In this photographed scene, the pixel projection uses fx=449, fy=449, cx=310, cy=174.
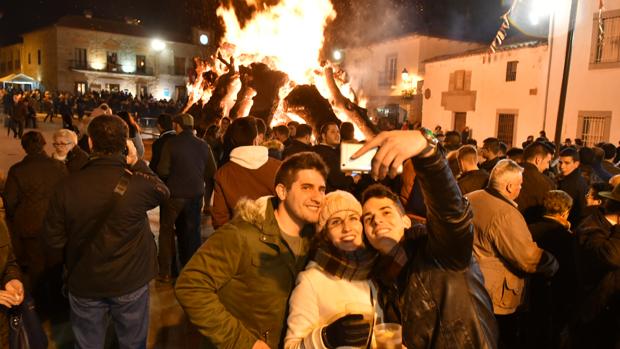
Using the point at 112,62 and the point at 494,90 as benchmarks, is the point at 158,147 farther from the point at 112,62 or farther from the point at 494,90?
the point at 112,62

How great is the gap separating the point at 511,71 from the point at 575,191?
60.5 ft

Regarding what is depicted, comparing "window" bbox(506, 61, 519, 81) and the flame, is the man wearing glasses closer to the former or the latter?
the flame

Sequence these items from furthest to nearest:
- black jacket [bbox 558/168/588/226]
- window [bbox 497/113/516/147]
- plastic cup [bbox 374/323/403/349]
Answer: window [bbox 497/113/516/147]
black jacket [bbox 558/168/588/226]
plastic cup [bbox 374/323/403/349]

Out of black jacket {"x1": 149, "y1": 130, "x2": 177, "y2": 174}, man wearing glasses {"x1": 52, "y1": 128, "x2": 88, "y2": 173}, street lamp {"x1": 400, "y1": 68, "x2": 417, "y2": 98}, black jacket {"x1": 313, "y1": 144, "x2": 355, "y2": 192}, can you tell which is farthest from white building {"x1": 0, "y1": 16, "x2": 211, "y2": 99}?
black jacket {"x1": 313, "y1": 144, "x2": 355, "y2": 192}

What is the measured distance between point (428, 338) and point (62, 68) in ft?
188

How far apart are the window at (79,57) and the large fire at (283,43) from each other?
123 ft

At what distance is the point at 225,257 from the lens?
2.38 m

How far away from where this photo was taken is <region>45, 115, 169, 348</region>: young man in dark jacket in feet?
10.5

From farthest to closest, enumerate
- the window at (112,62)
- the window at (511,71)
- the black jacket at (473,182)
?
the window at (112,62)
the window at (511,71)
the black jacket at (473,182)

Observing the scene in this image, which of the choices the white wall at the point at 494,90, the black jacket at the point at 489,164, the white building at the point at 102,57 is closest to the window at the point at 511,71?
the white wall at the point at 494,90

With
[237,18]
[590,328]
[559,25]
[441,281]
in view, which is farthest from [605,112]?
[441,281]

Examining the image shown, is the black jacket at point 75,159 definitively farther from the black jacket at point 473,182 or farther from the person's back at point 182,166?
the black jacket at point 473,182

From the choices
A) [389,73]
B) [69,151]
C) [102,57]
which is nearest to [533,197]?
[69,151]

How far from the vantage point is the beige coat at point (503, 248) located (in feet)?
11.9
